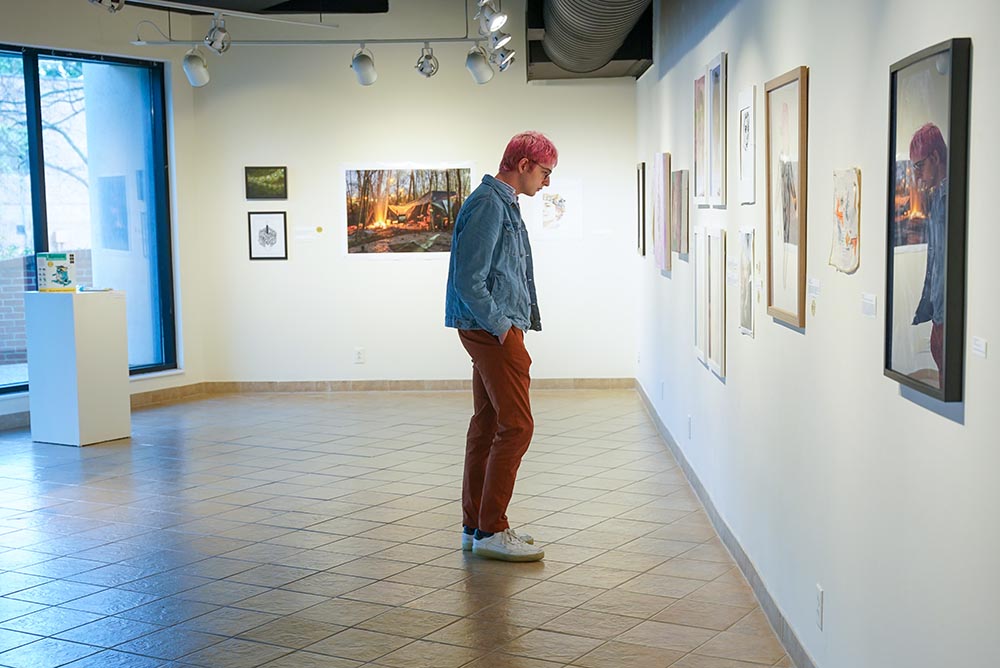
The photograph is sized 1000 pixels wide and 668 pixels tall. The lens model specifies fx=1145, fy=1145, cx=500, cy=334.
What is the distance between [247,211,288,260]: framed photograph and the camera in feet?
36.9

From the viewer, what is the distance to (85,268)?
412 inches

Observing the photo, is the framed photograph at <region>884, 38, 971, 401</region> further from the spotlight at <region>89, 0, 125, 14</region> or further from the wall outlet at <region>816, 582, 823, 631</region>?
the spotlight at <region>89, 0, 125, 14</region>

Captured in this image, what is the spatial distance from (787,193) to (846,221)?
2.59ft

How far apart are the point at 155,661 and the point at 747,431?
261 centimetres

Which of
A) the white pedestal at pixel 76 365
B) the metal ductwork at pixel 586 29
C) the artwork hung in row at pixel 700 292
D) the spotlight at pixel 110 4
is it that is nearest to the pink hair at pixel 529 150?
the artwork hung in row at pixel 700 292

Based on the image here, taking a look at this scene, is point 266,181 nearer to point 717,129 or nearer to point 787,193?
point 717,129

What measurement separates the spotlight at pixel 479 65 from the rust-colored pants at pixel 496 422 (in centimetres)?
497

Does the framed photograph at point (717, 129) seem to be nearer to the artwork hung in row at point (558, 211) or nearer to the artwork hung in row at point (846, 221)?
the artwork hung in row at point (846, 221)

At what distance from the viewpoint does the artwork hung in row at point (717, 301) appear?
5.62 m

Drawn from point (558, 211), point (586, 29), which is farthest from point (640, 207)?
point (586, 29)

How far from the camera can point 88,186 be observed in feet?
34.1

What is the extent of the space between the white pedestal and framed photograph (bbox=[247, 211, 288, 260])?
255 centimetres

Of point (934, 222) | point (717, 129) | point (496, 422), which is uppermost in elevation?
point (717, 129)

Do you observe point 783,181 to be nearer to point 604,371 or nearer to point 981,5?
point 981,5
